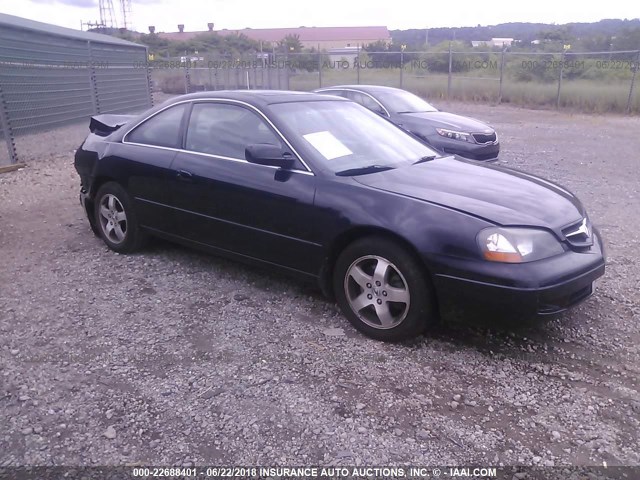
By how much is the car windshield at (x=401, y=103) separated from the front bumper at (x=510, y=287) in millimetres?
6546

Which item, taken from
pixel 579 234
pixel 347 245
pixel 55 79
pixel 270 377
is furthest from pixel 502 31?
pixel 270 377

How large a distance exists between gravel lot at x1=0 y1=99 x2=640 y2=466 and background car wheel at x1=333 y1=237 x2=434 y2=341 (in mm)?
142

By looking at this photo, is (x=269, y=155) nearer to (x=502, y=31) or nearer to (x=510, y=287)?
(x=510, y=287)

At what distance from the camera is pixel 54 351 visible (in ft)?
11.9

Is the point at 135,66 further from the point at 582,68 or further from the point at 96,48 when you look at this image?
the point at 582,68

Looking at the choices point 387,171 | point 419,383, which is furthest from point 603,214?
point 419,383

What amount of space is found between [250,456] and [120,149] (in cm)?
347

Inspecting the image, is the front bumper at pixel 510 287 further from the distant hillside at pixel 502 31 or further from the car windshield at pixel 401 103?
the distant hillside at pixel 502 31

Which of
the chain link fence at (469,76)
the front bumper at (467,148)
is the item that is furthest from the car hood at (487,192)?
the chain link fence at (469,76)

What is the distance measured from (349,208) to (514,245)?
1060mm

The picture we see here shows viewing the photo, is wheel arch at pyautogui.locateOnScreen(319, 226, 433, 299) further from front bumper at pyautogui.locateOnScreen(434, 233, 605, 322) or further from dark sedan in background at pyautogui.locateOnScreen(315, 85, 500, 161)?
dark sedan in background at pyautogui.locateOnScreen(315, 85, 500, 161)

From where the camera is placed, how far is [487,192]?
376cm

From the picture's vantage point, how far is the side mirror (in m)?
3.97

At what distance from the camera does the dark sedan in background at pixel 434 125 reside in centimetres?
870
